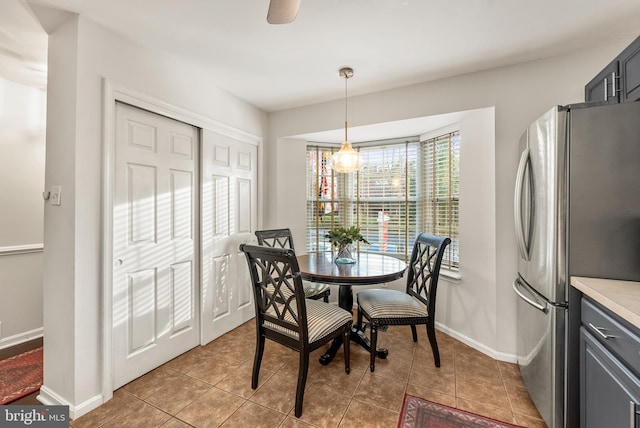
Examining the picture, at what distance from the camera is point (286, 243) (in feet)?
10.4

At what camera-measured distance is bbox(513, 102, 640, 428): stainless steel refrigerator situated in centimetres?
136

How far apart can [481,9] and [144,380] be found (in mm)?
3319

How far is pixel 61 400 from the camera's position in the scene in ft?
5.64

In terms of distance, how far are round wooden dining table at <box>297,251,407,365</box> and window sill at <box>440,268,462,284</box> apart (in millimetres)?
675

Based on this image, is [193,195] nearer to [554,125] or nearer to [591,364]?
[554,125]

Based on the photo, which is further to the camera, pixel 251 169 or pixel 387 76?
pixel 251 169

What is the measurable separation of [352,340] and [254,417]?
112cm

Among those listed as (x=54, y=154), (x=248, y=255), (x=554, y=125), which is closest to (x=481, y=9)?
(x=554, y=125)

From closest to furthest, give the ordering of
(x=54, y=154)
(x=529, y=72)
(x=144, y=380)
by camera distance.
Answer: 1. (x=54, y=154)
2. (x=144, y=380)
3. (x=529, y=72)

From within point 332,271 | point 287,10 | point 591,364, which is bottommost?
point 591,364

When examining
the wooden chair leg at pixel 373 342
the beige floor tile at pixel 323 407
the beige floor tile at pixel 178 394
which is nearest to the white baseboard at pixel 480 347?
the wooden chair leg at pixel 373 342

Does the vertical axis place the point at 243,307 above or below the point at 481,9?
below

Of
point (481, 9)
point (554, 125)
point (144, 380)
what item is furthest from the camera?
point (144, 380)

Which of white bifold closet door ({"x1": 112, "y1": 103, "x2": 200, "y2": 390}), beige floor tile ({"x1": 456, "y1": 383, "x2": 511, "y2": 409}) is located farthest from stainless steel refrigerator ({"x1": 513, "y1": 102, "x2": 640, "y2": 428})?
white bifold closet door ({"x1": 112, "y1": 103, "x2": 200, "y2": 390})
